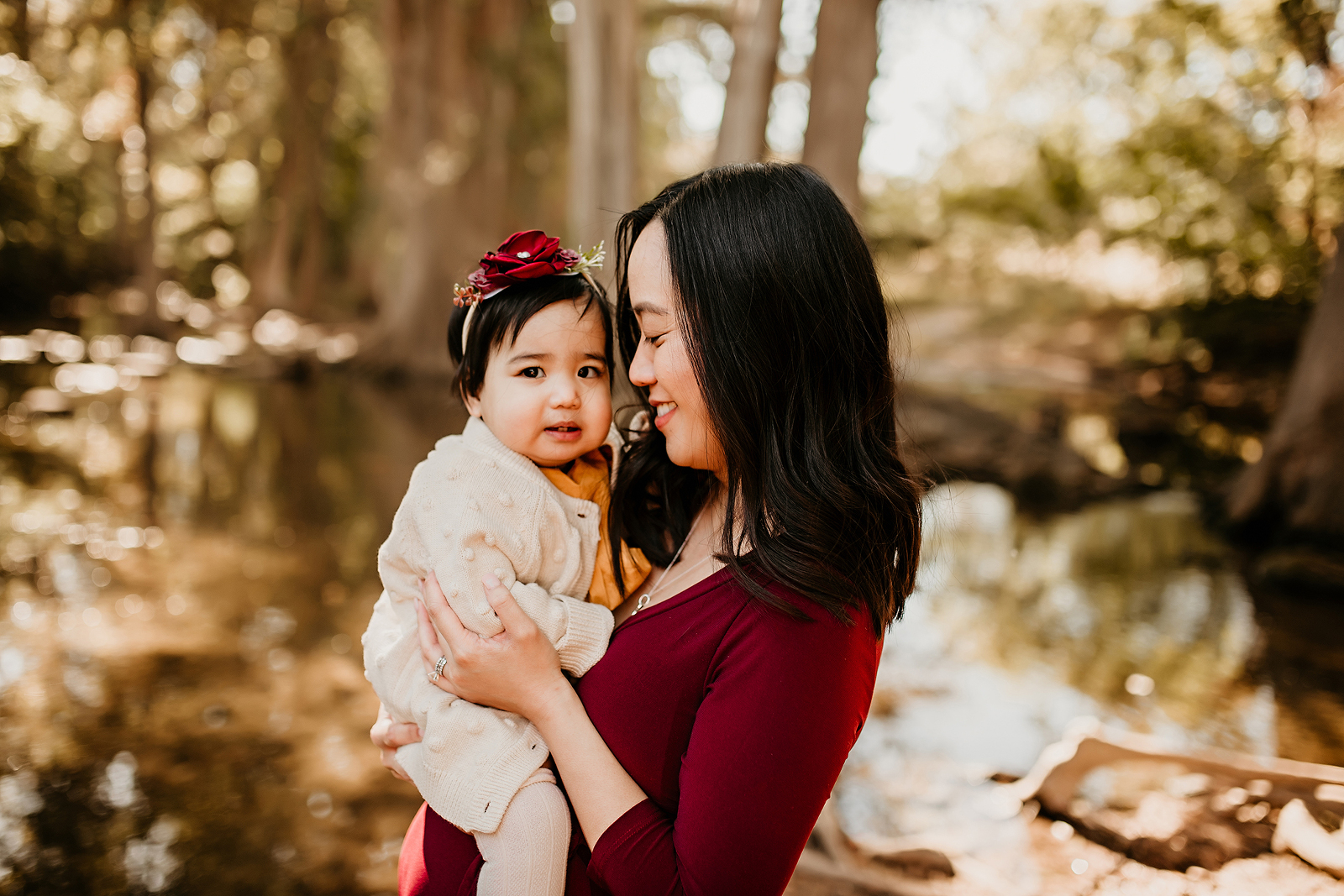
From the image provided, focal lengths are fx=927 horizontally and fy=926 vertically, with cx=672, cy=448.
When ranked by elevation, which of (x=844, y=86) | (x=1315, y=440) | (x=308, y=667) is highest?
(x=844, y=86)

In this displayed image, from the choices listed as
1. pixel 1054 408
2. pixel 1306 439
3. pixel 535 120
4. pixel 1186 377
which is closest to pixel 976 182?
pixel 1186 377

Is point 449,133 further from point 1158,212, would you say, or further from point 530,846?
point 530,846

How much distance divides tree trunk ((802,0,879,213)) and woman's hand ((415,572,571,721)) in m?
3.59

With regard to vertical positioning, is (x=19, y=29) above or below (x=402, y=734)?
above

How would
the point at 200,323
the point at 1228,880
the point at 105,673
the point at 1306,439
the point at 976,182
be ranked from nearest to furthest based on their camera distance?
1. the point at 1228,880
2. the point at 105,673
3. the point at 1306,439
4. the point at 976,182
5. the point at 200,323

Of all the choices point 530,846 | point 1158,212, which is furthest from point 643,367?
point 1158,212

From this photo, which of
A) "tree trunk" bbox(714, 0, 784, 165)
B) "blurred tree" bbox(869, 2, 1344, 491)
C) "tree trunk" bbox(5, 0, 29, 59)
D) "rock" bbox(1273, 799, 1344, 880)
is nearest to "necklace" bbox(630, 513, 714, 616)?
"rock" bbox(1273, 799, 1344, 880)

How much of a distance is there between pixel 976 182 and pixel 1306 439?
1121 cm

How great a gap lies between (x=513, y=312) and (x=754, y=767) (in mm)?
896

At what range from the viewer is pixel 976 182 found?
18422 millimetres

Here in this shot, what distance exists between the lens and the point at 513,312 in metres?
1.68

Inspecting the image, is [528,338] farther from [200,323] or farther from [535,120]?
[200,323]

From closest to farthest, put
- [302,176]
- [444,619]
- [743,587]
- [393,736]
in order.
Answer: [743,587]
[444,619]
[393,736]
[302,176]

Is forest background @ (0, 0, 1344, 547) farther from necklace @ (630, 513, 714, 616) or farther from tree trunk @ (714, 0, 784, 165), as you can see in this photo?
necklace @ (630, 513, 714, 616)
